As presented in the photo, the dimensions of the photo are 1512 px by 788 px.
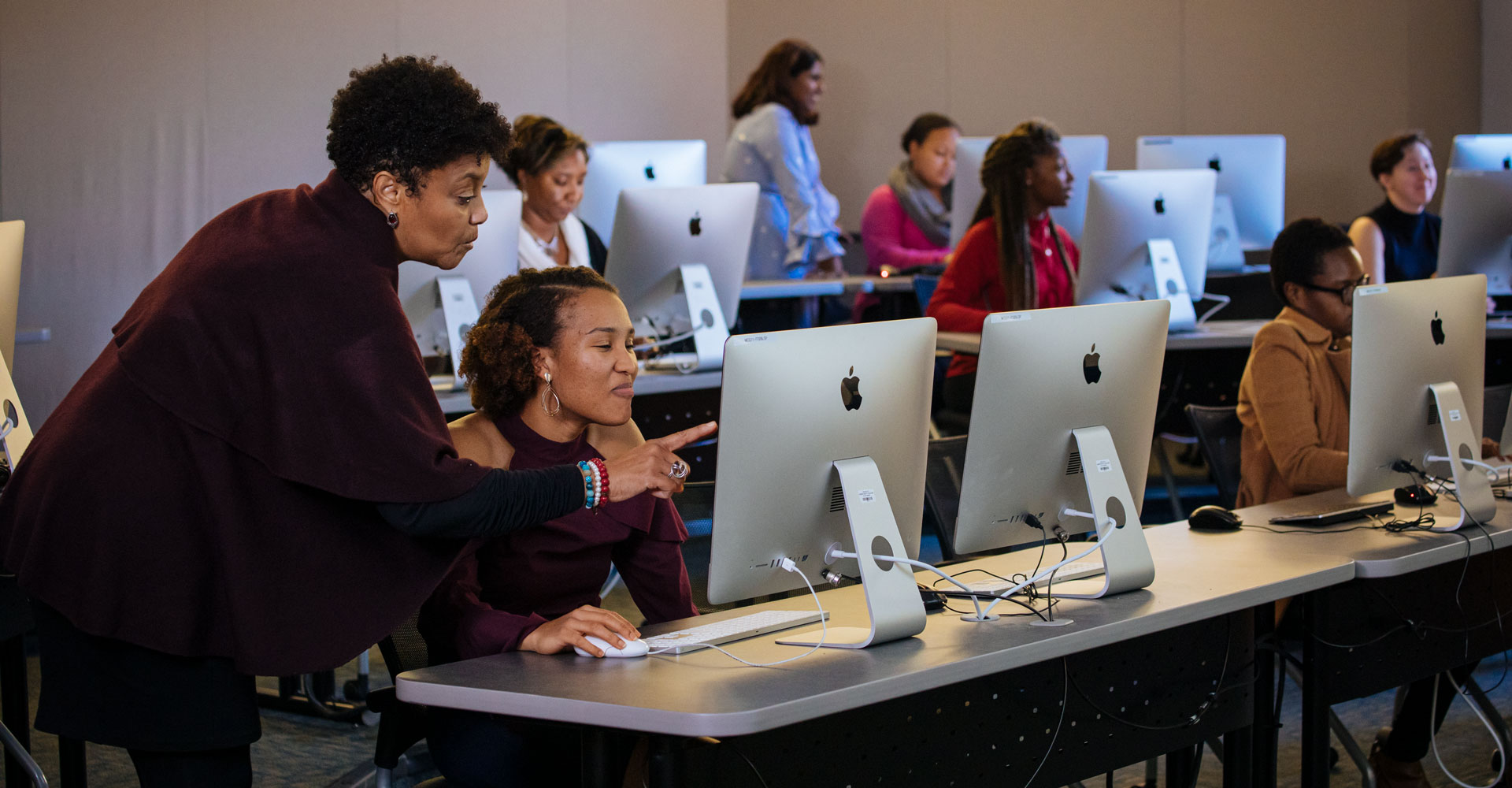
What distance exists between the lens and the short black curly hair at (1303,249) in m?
2.81

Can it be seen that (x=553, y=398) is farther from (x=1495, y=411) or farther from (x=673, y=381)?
(x=1495, y=411)

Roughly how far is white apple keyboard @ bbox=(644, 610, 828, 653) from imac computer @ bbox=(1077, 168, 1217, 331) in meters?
2.39

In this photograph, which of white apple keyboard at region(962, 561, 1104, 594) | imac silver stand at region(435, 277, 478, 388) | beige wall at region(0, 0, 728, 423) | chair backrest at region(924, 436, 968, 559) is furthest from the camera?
beige wall at region(0, 0, 728, 423)

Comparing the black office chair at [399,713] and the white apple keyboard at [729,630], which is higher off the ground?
the white apple keyboard at [729,630]

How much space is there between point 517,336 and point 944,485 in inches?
35.1

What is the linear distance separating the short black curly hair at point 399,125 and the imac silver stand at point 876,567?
625 millimetres

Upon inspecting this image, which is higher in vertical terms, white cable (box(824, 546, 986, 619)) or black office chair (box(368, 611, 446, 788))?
white cable (box(824, 546, 986, 619))

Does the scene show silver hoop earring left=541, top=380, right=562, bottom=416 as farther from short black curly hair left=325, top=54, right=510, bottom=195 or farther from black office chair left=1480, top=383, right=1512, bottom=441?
black office chair left=1480, top=383, right=1512, bottom=441

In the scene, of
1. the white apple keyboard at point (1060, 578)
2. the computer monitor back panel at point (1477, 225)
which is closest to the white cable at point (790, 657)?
the white apple keyboard at point (1060, 578)

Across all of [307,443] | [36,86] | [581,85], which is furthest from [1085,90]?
[307,443]

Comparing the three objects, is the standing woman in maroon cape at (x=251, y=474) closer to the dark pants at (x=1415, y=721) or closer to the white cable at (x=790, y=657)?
the white cable at (x=790, y=657)

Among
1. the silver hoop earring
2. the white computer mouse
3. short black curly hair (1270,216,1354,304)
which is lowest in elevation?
the white computer mouse

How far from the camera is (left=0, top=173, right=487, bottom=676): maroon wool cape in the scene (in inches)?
60.0

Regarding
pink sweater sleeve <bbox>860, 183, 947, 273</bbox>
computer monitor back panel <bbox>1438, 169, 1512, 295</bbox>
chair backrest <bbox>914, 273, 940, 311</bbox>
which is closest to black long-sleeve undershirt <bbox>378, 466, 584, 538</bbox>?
chair backrest <bbox>914, 273, 940, 311</bbox>
